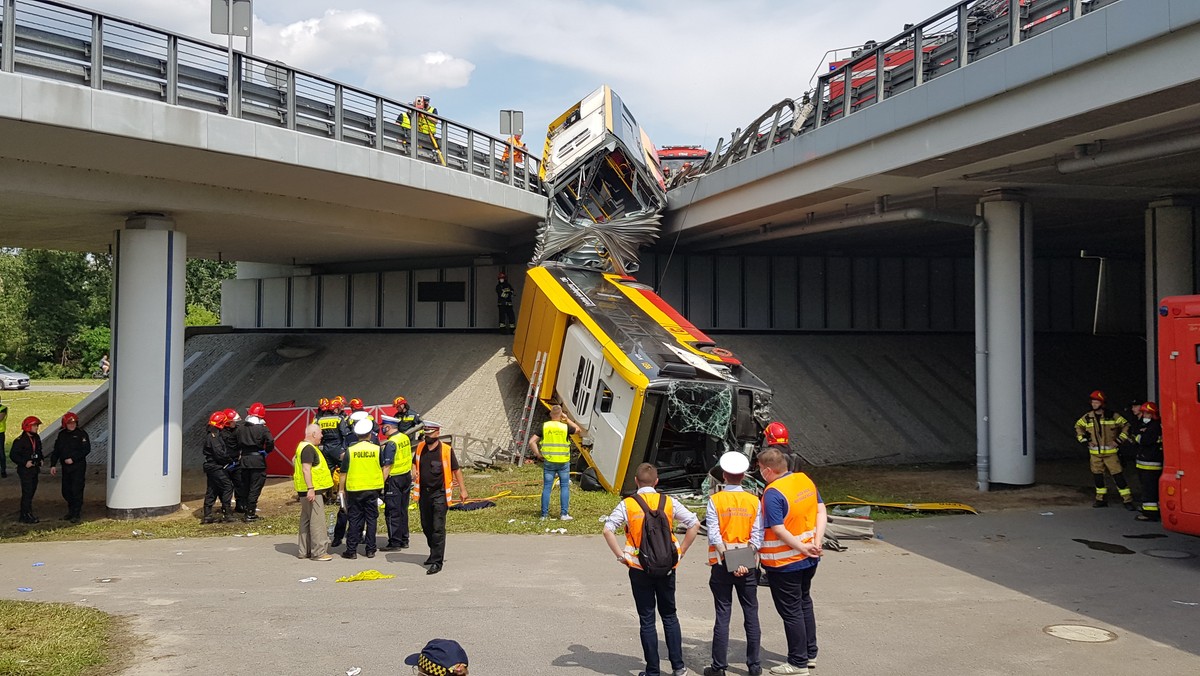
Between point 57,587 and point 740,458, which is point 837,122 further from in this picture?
point 57,587

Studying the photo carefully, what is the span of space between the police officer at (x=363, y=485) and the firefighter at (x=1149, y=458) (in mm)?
10564

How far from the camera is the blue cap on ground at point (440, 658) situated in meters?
4.11

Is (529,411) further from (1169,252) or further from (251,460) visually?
(1169,252)

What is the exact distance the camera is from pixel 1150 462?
1271 centimetres

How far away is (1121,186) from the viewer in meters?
16.0

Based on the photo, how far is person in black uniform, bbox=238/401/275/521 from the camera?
1427cm

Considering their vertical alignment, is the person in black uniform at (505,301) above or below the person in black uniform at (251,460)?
above

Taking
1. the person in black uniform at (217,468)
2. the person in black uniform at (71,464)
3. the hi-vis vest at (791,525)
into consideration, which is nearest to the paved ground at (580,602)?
the hi-vis vest at (791,525)

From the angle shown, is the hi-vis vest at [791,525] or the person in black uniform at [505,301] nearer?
the hi-vis vest at [791,525]

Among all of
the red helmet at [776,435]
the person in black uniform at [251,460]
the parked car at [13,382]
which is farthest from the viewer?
the parked car at [13,382]

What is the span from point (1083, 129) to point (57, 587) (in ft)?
45.0

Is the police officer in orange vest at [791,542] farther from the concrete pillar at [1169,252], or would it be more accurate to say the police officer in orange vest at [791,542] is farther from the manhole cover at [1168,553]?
the concrete pillar at [1169,252]

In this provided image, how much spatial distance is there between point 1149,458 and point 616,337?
8.29 m

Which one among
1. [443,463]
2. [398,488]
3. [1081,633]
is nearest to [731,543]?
[1081,633]
